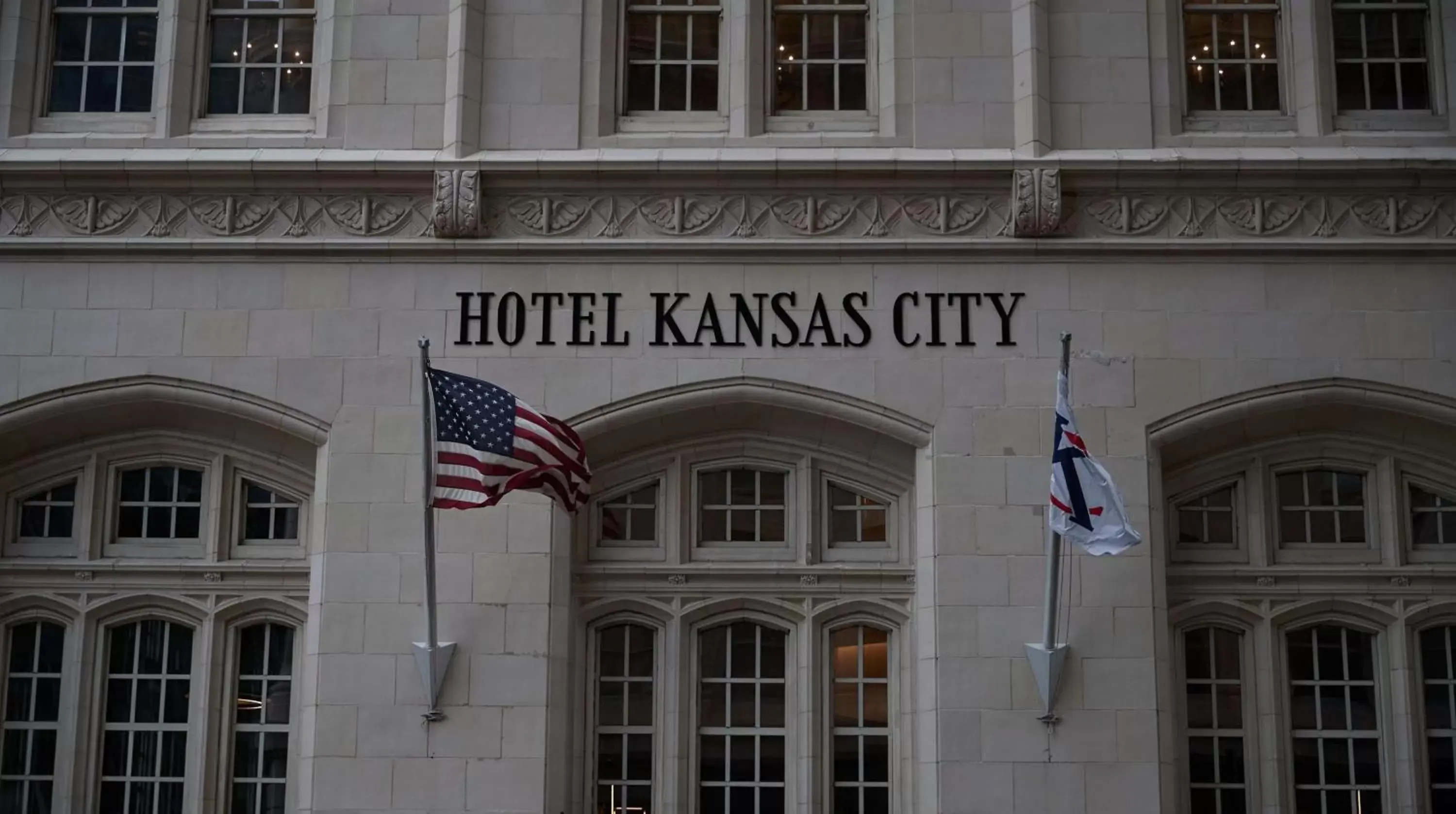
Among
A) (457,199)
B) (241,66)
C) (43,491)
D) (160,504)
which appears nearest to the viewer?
(457,199)

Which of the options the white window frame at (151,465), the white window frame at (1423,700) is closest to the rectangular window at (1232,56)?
the white window frame at (1423,700)

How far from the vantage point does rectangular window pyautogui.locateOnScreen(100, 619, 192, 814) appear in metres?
14.0

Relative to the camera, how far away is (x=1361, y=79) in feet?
48.5

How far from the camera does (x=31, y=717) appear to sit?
555 inches

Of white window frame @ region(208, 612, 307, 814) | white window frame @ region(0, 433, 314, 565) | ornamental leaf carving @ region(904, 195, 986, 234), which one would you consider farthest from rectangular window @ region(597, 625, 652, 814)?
ornamental leaf carving @ region(904, 195, 986, 234)

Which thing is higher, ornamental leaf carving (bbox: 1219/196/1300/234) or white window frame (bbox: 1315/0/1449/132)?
white window frame (bbox: 1315/0/1449/132)

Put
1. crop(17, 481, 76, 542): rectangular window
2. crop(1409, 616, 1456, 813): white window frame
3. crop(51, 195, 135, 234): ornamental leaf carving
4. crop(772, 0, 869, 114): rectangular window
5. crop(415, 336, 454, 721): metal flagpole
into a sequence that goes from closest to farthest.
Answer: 1. crop(415, 336, 454, 721): metal flagpole
2. crop(1409, 616, 1456, 813): white window frame
3. crop(51, 195, 135, 234): ornamental leaf carving
4. crop(17, 481, 76, 542): rectangular window
5. crop(772, 0, 869, 114): rectangular window

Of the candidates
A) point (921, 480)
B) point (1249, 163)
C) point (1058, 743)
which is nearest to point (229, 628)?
point (921, 480)

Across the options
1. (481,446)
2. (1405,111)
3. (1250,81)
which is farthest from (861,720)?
(1405,111)

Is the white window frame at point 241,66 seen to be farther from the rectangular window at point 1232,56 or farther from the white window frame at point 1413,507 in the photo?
the white window frame at point 1413,507

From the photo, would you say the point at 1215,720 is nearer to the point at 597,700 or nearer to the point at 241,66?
the point at 597,700

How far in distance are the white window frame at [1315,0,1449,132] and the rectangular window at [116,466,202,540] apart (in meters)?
10.2

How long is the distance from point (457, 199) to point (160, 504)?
3647 mm

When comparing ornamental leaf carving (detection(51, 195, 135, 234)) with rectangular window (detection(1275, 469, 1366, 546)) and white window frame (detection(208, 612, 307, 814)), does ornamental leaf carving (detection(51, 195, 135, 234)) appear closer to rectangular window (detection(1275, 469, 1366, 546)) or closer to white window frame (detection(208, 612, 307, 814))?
white window frame (detection(208, 612, 307, 814))
